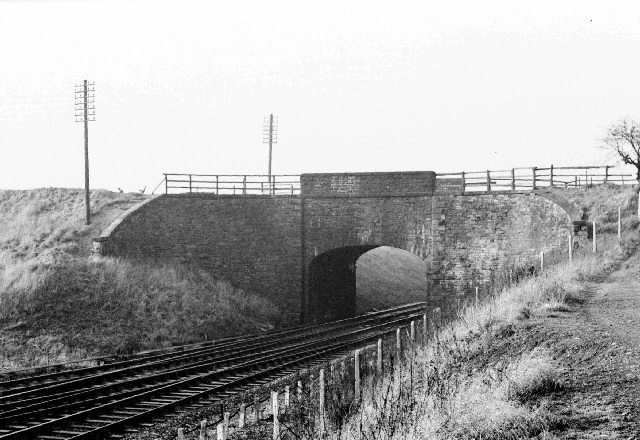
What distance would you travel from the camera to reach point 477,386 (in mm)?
9773

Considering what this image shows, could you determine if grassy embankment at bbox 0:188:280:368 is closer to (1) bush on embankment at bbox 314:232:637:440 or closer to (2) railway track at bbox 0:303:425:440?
(2) railway track at bbox 0:303:425:440

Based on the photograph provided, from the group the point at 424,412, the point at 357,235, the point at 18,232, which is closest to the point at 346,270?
the point at 357,235

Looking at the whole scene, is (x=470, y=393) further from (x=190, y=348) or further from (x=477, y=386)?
(x=190, y=348)

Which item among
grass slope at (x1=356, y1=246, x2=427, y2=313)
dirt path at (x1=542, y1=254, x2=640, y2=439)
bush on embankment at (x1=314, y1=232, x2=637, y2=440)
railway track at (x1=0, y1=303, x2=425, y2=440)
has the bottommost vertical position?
grass slope at (x1=356, y1=246, x2=427, y2=313)

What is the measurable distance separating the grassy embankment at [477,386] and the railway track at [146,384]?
3.71m

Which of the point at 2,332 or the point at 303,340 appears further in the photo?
the point at 303,340

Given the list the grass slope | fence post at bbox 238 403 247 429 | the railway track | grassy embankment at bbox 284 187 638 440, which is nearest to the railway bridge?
the railway track

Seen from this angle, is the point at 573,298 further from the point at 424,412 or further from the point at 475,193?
the point at 475,193

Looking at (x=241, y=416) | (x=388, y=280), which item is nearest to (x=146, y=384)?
(x=241, y=416)

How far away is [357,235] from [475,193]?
4.56 meters

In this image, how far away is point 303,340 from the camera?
2502 cm

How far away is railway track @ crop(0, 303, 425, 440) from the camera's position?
13.1 metres

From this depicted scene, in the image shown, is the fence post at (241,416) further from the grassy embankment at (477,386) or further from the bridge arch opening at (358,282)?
the bridge arch opening at (358,282)

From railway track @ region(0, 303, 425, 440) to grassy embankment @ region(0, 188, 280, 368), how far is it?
1744 millimetres
